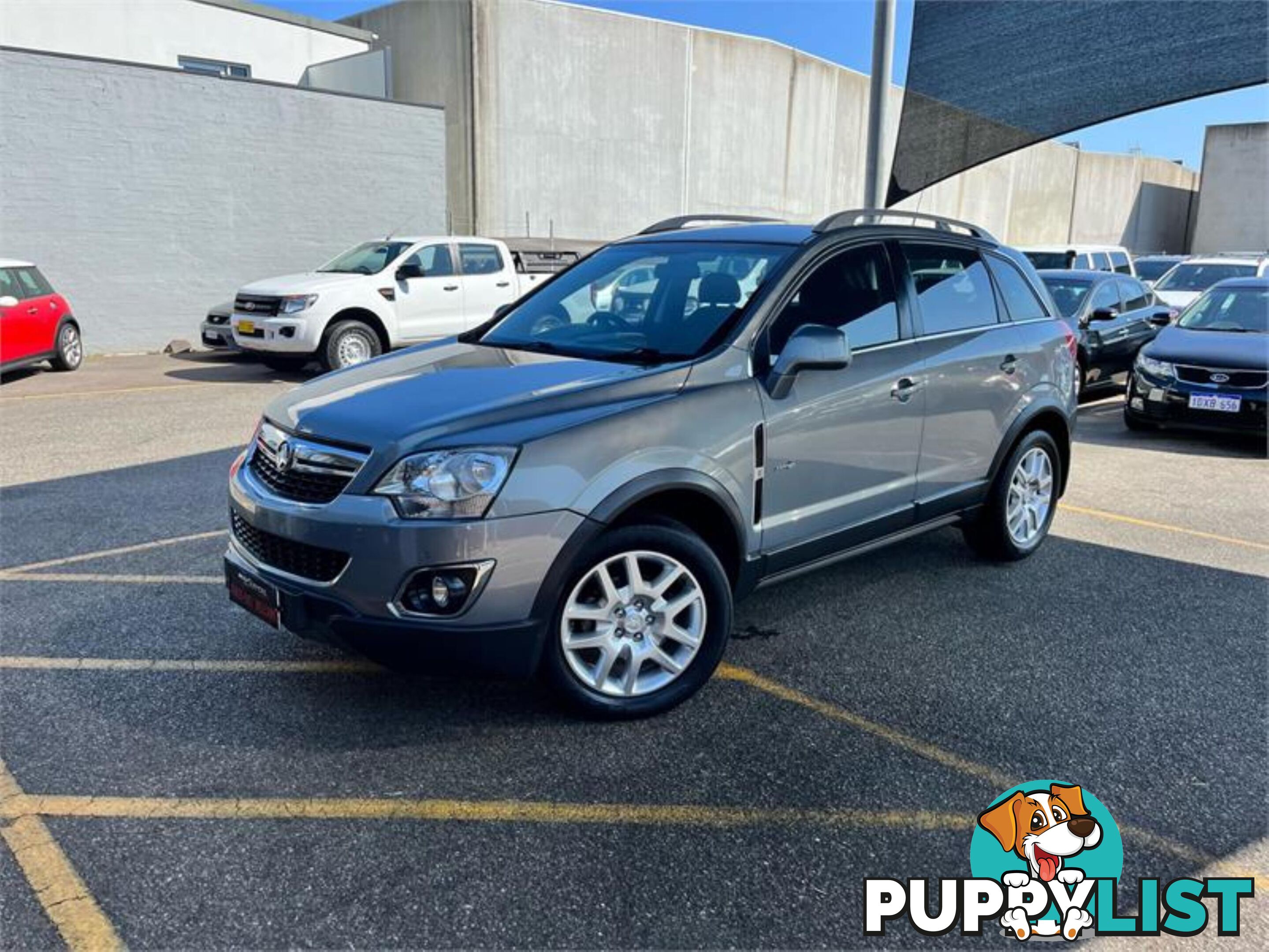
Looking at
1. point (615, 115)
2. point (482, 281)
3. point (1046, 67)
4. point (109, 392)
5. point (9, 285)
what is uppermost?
point (615, 115)

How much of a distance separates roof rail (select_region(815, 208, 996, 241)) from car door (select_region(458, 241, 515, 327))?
28.9 feet

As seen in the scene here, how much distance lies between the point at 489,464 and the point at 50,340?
11870mm

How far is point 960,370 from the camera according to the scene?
187 inches

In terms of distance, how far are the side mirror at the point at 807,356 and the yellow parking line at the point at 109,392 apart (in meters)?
9.82

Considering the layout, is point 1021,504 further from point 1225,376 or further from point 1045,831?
point 1225,376

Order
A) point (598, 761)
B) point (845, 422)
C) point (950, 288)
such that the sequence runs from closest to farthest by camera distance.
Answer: point (598, 761)
point (845, 422)
point (950, 288)

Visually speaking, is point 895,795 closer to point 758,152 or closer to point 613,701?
point 613,701

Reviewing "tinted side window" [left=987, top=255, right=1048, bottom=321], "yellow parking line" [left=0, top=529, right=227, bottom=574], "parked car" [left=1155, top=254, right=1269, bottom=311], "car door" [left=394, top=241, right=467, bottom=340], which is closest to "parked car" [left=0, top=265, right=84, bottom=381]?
"car door" [left=394, top=241, right=467, bottom=340]

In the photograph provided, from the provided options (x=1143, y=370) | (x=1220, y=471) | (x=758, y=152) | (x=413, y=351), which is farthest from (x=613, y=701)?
(x=758, y=152)

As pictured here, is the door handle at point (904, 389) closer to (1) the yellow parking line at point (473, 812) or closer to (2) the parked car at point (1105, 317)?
(1) the yellow parking line at point (473, 812)

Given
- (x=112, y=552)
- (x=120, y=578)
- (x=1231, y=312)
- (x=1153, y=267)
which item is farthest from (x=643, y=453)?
(x=1153, y=267)

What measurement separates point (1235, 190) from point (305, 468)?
52248 millimetres

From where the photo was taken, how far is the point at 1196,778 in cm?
323

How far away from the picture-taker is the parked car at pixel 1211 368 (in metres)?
8.63
